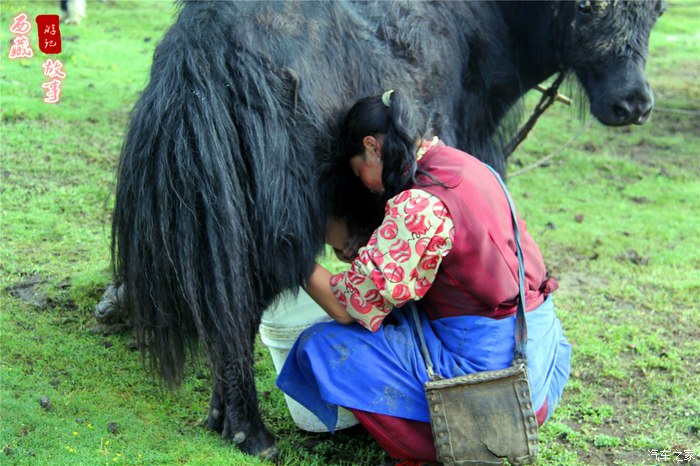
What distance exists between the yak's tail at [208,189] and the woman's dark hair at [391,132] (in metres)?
0.18

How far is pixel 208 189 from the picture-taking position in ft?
7.00

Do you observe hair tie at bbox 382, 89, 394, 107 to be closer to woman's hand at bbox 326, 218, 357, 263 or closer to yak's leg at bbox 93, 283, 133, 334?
woman's hand at bbox 326, 218, 357, 263

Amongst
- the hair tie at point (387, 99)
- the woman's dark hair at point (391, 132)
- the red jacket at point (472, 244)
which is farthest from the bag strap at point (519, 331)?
the hair tie at point (387, 99)

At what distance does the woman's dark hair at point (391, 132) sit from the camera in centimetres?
225

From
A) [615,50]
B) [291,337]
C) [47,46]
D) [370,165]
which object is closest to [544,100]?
[615,50]

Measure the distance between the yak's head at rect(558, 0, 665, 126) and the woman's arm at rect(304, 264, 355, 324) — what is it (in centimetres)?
161

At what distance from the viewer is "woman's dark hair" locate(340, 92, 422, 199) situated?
88.5 inches

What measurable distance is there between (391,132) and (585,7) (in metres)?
1.44

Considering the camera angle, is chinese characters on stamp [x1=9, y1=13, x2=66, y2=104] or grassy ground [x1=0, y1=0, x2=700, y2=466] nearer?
grassy ground [x1=0, y1=0, x2=700, y2=466]

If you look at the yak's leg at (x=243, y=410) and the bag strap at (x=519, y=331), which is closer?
the bag strap at (x=519, y=331)

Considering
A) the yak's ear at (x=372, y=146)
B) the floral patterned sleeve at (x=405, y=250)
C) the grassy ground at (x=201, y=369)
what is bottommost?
the grassy ground at (x=201, y=369)

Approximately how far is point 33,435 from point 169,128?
101cm

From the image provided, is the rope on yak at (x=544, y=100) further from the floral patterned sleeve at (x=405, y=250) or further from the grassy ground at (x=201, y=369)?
the floral patterned sleeve at (x=405, y=250)

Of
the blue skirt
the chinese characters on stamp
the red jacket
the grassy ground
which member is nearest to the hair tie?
the red jacket
